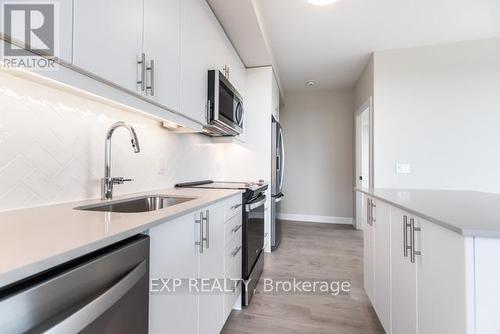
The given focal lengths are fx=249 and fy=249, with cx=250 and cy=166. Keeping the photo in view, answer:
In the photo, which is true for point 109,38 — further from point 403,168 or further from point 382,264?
point 403,168

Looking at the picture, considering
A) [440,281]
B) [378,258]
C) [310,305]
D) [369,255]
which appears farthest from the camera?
[310,305]

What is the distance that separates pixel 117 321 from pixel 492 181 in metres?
4.14

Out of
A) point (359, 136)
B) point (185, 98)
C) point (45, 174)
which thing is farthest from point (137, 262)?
point (359, 136)

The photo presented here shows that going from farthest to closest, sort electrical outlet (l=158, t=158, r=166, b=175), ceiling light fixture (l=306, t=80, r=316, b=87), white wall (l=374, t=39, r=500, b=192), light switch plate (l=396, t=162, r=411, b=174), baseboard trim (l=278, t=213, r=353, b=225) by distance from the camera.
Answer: baseboard trim (l=278, t=213, r=353, b=225) → ceiling light fixture (l=306, t=80, r=316, b=87) → light switch plate (l=396, t=162, r=411, b=174) → white wall (l=374, t=39, r=500, b=192) → electrical outlet (l=158, t=158, r=166, b=175)

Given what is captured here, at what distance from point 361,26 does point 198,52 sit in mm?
2033

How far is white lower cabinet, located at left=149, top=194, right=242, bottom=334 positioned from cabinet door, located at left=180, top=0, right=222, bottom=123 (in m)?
0.71

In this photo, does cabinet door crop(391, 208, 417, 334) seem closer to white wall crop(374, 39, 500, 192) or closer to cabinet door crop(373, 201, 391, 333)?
cabinet door crop(373, 201, 391, 333)

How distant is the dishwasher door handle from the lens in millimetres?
503

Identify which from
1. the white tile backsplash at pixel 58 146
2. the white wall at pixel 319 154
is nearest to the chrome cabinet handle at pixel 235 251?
the white tile backsplash at pixel 58 146

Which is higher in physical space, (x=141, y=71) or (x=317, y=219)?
(x=141, y=71)

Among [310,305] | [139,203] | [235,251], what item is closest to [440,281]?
[235,251]

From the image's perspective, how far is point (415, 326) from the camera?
1.09 metres

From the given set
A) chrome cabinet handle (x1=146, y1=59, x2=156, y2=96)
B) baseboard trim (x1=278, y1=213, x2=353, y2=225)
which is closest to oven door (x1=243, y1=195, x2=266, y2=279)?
chrome cabinet handle (x1=146, y1=59, x2=156, y2=96)

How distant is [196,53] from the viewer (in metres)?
1.76
